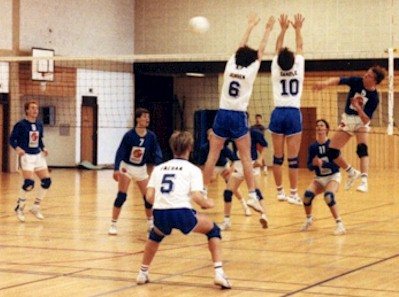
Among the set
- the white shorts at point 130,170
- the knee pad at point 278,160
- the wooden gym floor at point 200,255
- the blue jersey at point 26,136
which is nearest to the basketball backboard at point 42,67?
the wooden gym floor at point 200,255

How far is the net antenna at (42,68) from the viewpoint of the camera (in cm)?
3128

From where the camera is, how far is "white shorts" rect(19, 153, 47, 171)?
1647 cm

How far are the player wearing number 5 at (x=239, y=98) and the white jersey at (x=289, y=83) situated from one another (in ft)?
1.55

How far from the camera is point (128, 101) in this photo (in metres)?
37.4

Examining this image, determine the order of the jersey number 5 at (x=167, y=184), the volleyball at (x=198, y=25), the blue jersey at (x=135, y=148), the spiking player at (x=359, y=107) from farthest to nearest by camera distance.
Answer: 1. the volleyball at (x=198, y=25)
2. the blue jersey at (x=135, y=148)
3. the spiking player at (x=359, y=107)
4. the jersey number 5 at (x=167, y=184)

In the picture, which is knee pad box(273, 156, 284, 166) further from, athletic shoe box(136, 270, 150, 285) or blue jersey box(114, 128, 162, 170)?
athletic shoe box(136, 270, 150, 285)

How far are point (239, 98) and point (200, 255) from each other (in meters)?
2.64

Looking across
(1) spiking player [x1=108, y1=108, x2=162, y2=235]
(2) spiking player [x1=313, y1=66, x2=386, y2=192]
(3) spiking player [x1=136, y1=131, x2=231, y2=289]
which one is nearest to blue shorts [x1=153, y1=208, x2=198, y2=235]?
(3) spiking player [x1=136, y1=131, x2=231, y2=289]

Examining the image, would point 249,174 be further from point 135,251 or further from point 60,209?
point 60,209

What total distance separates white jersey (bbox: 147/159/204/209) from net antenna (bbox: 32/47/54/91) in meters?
22.8

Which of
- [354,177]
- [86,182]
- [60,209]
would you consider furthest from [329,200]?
[86,182]

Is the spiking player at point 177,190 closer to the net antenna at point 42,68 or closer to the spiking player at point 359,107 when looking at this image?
the spiking player at point 359,107

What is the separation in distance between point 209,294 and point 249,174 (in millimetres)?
4855

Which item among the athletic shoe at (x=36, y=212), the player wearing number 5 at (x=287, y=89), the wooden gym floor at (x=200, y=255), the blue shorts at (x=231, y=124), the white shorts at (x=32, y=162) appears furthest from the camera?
the athletic shoe at (x=36, y=212)
